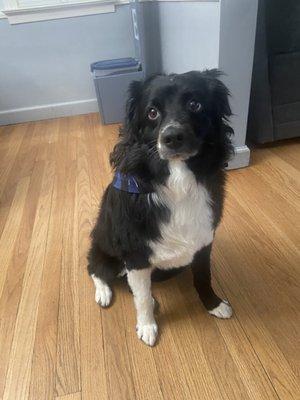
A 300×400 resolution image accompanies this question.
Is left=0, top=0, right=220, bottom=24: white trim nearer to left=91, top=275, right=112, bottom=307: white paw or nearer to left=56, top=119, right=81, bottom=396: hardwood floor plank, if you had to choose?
left=56, top=119, right=81, bottom=396: hardwood floor plank

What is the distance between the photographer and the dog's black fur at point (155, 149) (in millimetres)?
886

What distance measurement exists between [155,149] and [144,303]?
525 mm

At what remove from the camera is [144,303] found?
109cm

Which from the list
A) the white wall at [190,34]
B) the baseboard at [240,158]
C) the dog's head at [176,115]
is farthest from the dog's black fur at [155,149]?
the baseboard at [240,158]

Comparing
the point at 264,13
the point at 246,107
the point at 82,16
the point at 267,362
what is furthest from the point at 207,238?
the point at 82,16

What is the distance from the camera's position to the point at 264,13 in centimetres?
178

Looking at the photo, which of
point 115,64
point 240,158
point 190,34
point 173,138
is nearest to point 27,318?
point 173,138

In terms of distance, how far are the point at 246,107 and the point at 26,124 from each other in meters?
2.34

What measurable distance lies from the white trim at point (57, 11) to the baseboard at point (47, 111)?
0.78 metres

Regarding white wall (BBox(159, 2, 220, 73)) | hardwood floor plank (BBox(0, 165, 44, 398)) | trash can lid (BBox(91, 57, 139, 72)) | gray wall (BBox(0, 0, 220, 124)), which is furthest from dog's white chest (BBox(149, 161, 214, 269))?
trash can lid (BBox(91, 57, 139, 72))

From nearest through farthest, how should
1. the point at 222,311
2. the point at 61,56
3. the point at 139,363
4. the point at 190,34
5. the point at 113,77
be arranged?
the point at 139,363, the point at 222,311, the point at 190,34, the point at 113,77, the point at 61,56

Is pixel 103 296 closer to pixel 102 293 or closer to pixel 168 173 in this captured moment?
pixel 102 293

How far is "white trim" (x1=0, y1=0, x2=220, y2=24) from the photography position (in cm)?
296

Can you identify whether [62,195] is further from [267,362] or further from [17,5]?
[17,5]
